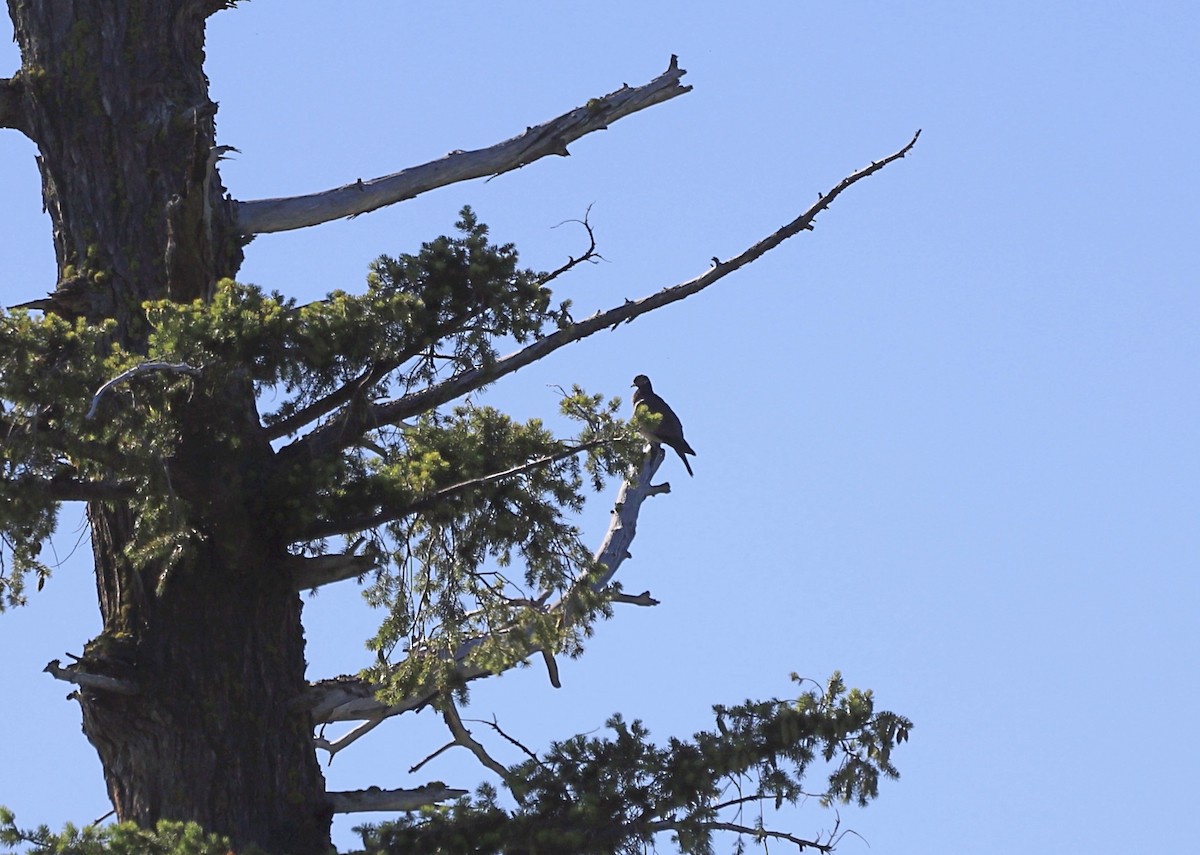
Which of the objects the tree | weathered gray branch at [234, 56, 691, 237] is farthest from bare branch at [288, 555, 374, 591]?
weathered gray branch at [234, 56, 691, 237]

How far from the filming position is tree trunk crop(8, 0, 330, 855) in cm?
811

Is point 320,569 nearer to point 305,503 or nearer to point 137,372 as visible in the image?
point 305,503

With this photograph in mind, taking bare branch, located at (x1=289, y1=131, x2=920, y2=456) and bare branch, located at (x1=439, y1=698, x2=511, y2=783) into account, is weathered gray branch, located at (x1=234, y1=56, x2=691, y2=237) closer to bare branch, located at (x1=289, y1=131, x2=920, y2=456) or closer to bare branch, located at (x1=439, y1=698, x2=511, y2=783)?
bare branch, located at (x1=289, y1=131, x2=920, y2=456)

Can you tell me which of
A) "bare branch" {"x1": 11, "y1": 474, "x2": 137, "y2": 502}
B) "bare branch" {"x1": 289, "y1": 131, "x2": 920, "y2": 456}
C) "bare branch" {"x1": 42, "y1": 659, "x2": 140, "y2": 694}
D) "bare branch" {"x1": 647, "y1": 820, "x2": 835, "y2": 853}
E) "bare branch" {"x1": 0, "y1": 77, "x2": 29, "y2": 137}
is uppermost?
"bare branch" {"x1": 0, "y1": 77, "x2": 29, "y2": 137}

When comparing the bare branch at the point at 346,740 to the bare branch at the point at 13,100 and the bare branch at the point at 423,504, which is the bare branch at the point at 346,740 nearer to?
the bare branch at the point at 423,504

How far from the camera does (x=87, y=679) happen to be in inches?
310

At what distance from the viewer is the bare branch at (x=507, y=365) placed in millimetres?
8391

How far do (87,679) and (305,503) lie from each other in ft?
4.14

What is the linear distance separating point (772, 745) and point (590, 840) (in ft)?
3.07

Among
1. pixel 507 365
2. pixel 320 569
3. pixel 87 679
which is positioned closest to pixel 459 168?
pixel 507 365

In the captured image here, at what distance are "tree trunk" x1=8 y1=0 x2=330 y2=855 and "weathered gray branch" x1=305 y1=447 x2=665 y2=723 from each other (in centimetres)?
17

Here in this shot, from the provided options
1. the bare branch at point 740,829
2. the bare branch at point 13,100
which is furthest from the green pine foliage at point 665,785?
the bare branch at point 13,100

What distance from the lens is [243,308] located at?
7375 millimetres

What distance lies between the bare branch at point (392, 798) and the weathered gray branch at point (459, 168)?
9.46 feet
